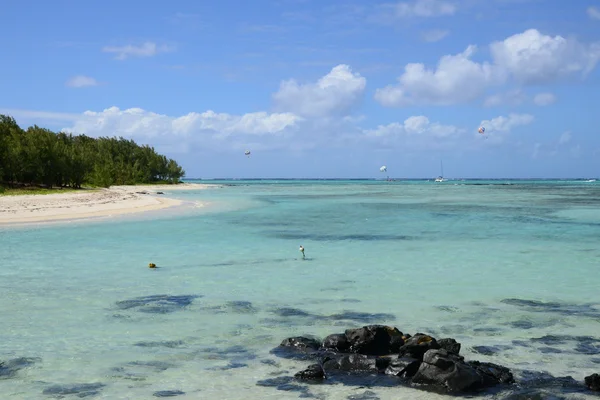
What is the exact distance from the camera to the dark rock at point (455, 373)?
8.92 m

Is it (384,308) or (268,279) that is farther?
(268,279)

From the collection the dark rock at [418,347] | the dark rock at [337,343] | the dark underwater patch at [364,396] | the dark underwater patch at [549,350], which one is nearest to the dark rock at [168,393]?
the dark underwater patch at [364,396]

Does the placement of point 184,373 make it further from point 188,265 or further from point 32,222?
point 32,222

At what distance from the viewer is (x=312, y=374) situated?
948 centimetres

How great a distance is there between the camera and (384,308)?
1495 cm

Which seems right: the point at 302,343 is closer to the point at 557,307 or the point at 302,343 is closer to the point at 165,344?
the point at 165,344

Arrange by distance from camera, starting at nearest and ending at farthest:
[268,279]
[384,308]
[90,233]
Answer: [384,308] < [268,279] < [90,233]

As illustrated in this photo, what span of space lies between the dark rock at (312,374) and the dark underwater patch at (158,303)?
585 cm

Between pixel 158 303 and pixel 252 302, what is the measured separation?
2.50 m

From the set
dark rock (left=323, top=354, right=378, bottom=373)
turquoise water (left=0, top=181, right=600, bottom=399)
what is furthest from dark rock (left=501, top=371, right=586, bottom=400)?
dark rock (left=323, top=354, right=378, bottom=373)

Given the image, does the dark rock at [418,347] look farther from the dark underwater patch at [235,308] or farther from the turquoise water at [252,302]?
the dark underwater patch at [235,308]

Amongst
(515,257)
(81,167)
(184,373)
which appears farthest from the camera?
(81,167)

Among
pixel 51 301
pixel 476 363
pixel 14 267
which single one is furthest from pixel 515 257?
pixel 14 267

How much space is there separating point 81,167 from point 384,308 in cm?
8319
